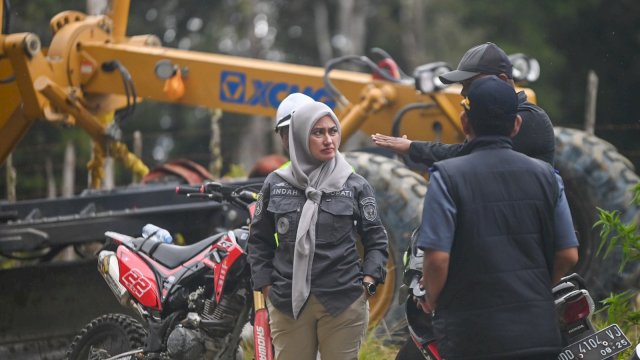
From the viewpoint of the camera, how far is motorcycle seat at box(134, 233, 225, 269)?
7.07 meters

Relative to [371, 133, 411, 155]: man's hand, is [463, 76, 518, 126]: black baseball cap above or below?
above

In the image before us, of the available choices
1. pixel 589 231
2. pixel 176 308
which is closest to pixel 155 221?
pixel 176 308

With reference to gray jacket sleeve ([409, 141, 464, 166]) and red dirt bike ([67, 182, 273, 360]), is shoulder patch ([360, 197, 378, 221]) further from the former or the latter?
red dirt bike ([67, 182, 273, 360])

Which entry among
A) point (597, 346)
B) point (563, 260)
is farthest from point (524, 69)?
point (563, 260)

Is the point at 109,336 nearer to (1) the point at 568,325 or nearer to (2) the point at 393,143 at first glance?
(2) the point at 393,143

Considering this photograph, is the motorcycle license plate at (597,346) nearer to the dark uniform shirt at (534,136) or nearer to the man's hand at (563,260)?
the man's hand at (563,260)

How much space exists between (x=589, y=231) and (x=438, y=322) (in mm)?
4491

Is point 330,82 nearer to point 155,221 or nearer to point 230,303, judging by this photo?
point 155,221

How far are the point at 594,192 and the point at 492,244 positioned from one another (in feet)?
15.3

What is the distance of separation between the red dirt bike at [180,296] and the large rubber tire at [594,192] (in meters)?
2.93

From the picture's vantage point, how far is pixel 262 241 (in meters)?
5.89

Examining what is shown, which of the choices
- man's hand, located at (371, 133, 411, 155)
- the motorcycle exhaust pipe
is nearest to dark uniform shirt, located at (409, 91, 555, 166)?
man's hand, located at (371, 133, 411, 155)

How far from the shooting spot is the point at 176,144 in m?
32.8

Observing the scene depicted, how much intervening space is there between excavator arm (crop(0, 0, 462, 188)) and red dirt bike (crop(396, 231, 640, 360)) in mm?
4067
